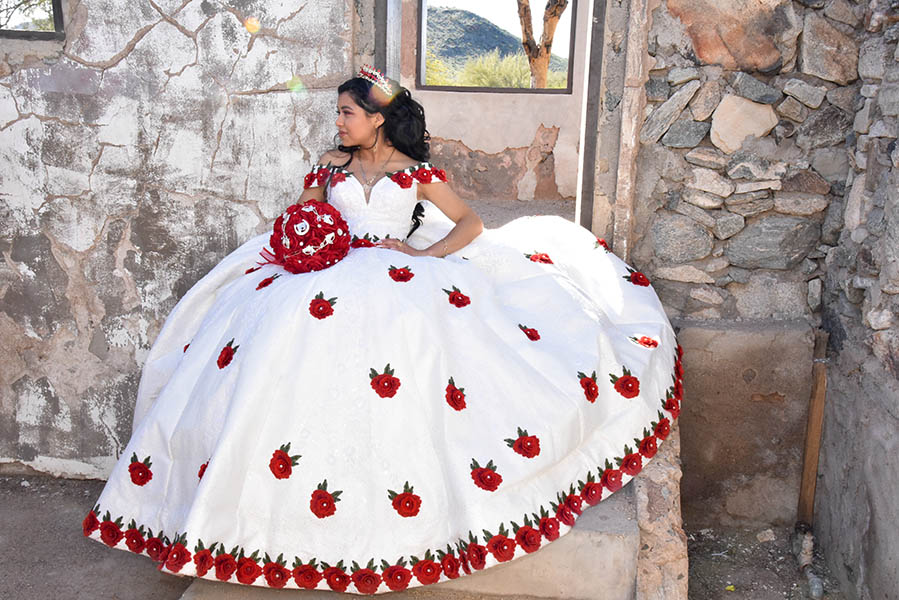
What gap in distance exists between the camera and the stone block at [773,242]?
3121 millimetres

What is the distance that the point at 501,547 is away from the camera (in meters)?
2.14

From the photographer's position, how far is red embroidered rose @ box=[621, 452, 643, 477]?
246cm

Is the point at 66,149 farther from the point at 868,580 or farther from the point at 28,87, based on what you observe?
the point at 868,580

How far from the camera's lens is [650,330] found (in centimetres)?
287

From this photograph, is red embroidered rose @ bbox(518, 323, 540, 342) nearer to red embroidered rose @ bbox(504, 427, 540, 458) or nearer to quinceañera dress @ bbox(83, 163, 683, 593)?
quinceañera dress @ bbox(83, 163, 683, 593)

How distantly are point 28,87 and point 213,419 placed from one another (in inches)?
72.6

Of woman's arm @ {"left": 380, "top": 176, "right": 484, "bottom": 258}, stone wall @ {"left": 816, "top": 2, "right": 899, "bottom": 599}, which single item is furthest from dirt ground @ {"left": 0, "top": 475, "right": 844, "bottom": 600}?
woman's arm @ {"left": 380, "top": 176, "right": 484, "bottom": 258}

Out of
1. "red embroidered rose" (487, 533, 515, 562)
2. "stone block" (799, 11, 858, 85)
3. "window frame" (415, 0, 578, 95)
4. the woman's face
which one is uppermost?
"window frame" (415, 0, 578, 95)

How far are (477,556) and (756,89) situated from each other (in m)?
2.02

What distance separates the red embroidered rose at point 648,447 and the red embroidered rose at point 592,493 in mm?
208

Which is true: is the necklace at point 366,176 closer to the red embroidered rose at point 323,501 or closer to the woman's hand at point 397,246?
the woman's hand at point 397,246

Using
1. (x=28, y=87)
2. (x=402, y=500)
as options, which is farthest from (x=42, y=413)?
(x=402, y=500)

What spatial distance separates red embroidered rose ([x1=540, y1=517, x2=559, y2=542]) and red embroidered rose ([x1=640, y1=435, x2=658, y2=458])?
43cm

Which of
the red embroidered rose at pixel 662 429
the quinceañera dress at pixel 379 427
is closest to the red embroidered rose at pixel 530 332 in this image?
the quinceañera dress at pixel 379 427
